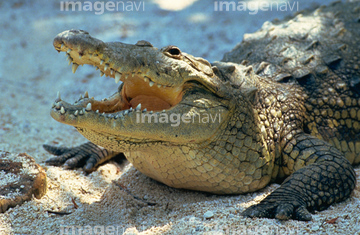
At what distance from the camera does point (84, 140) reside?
5438mm

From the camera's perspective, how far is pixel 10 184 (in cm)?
324

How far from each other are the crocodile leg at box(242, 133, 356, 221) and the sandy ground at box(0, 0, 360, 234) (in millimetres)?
97

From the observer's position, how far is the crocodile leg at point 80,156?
420 centimetres

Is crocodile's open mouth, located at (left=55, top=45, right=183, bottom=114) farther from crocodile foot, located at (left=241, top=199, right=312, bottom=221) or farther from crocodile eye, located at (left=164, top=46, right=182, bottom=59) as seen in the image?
crocodile foot, located at (left=241, top=199, right=312, bottom=221)

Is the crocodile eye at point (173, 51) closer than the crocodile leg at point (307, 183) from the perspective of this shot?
No

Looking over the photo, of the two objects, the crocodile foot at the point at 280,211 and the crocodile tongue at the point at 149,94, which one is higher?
the crocodile tongue at the point at 149,94

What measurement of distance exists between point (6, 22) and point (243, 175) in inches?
342

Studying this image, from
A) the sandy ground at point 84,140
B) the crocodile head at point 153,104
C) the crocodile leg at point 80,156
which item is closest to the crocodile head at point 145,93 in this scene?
the crocodile head at point 153,104

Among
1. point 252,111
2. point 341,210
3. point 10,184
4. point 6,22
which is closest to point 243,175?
point 252,111

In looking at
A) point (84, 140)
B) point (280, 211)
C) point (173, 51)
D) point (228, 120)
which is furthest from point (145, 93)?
point (84, 140)

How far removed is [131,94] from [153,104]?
9.1 inches

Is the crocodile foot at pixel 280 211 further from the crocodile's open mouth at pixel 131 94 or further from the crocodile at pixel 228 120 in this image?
the crocodile's open mouth at pixel 131 94

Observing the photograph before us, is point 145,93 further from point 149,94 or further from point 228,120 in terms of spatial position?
point 228,120

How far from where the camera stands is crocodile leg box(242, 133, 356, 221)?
112 inches
